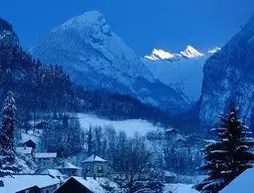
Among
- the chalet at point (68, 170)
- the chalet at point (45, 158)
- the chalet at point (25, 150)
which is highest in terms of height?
the chalet at point (25, 150)

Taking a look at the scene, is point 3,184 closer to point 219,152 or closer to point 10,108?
point 10,108

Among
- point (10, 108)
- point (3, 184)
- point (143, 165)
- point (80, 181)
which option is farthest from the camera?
point (10, 108)

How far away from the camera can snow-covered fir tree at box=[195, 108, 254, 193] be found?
41188 millimetres

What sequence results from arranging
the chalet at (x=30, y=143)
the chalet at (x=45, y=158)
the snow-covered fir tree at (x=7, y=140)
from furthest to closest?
the chalet at (x=30, y=143) < the chalet at (x=45, y=158) < the snow-covered fir tree at (x=7, y=140)

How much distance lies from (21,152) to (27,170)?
15400 mm

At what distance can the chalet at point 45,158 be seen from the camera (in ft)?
563

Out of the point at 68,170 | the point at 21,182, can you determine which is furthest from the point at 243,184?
the point at 68,170

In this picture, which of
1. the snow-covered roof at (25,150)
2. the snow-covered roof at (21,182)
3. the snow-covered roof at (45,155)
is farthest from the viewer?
the snow-covered roof at (45,155)

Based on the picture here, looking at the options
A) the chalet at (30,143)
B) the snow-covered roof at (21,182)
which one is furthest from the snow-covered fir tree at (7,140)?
the chalet at (30,143)

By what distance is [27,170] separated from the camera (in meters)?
153

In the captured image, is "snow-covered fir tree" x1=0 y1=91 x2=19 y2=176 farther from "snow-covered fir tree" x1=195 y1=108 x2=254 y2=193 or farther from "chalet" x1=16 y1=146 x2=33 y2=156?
"snow-covered fir tree" x1=195 y1=108 x2=254 y2=193

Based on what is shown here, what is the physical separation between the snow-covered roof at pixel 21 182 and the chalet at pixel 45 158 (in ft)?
194

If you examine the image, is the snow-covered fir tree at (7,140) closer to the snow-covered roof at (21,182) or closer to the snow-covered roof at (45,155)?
the snow-covered roof at (21,182)

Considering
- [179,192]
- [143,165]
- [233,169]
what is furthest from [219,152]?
[179,192]
